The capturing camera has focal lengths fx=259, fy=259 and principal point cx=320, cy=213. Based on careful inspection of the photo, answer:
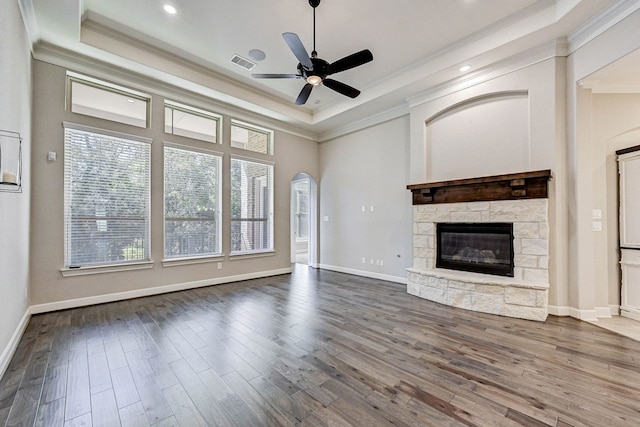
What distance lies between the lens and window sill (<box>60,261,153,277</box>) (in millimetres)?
3631

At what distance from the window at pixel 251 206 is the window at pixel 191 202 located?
14.5 inches

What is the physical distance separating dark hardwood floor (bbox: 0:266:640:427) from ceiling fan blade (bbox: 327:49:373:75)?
3111mm

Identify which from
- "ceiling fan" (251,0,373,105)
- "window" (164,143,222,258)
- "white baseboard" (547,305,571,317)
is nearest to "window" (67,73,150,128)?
"window" (164,143,222,258)

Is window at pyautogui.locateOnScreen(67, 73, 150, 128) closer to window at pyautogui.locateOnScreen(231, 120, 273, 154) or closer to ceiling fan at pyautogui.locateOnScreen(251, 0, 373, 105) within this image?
window at pyautogui.locateOnScreen(231, 120, 273, 154)

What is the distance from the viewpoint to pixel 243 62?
168 inches

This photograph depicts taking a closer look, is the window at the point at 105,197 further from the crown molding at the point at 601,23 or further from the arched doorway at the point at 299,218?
the crown molding at the point at 601,23

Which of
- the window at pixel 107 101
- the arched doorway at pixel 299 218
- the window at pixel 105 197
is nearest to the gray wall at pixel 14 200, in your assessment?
the window at pixel 105 197

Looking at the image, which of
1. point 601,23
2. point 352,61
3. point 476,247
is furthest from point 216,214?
point 601,23

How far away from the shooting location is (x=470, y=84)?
4145 mm

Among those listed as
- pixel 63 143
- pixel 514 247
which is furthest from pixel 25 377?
pixel 514 247

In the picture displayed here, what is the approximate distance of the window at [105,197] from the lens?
372 centimetres

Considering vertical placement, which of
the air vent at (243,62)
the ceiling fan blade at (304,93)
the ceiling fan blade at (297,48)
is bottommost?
the ceiling fan blade at (304,93)

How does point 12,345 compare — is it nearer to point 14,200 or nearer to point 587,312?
point 14,200

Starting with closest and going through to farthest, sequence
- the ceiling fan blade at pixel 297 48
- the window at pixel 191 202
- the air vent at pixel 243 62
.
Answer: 1. the ceiling fan blade at pixel 297 48
2. the air vent at pixel 243 62
3. the window at pixel 191 202
